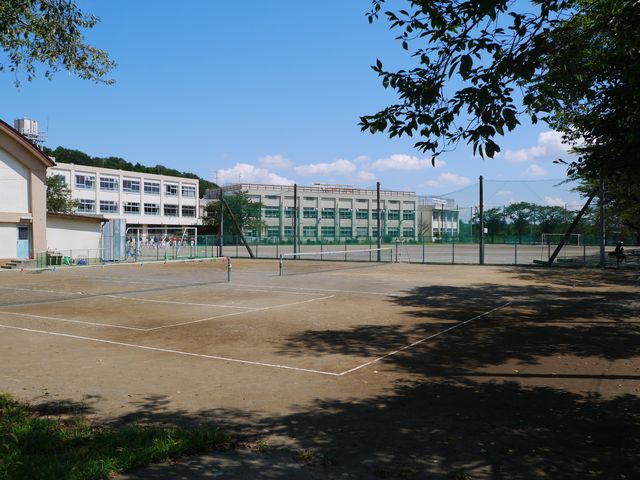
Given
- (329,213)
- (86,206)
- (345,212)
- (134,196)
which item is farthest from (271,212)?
(86,206)

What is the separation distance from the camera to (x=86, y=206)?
8312 cm

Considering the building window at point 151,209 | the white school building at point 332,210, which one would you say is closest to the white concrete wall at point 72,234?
the white school building at point 332,210

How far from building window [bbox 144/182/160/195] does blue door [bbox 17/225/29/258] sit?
5411 cm

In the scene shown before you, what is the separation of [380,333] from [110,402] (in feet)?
21.2

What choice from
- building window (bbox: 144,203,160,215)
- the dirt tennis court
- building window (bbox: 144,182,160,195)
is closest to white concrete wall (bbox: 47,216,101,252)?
the dirt tennis court

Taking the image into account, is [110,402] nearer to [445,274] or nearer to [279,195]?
[445,274]

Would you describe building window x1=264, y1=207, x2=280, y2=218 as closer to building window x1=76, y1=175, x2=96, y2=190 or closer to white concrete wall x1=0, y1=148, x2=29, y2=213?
building window x1=76, y1=175, x2=96, y2=190

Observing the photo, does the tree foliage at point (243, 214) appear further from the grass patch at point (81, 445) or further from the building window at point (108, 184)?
the grass patch at point (81, 445)

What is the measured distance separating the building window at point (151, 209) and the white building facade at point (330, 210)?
1322cm

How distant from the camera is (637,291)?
20672mm

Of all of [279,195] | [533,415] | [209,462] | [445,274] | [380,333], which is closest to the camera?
[209,462]

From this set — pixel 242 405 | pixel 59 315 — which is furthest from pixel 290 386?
pixel 59 315

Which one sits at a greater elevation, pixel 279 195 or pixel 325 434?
pixel 279 195

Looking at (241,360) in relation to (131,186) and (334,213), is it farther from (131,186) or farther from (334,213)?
(334,213)
